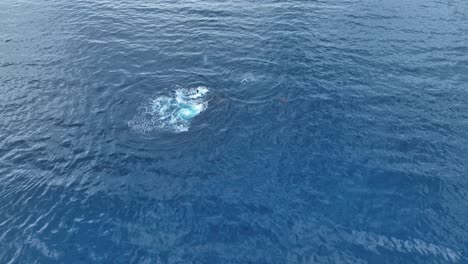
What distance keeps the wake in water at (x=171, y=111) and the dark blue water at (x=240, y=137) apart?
347 mm

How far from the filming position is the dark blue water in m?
44.0

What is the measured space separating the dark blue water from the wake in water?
0.35m

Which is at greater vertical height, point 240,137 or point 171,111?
point 171,111

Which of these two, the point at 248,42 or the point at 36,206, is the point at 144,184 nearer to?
the point at 36,206

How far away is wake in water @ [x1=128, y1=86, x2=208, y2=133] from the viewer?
191 ft

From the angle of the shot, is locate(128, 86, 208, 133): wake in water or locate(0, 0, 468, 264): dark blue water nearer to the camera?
locate(0, 0, 468, 264): dark blue water

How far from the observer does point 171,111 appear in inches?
2404

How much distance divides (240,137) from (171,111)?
12.8 m

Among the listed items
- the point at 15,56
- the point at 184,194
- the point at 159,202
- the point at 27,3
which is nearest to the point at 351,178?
the point at 184,194

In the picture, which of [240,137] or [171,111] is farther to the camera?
[171,111]

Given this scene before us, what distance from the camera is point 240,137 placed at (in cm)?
5606

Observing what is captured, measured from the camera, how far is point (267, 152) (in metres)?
53.7

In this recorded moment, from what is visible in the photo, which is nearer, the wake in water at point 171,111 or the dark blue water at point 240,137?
the dark blue water at point 240,137

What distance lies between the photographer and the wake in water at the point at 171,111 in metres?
58.3
